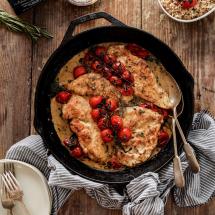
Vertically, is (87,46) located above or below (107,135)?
above

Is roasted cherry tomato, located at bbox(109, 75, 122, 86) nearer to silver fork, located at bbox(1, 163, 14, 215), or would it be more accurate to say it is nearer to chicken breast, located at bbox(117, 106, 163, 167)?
chicken breast, located at bbox(117, 106, 163, 167)

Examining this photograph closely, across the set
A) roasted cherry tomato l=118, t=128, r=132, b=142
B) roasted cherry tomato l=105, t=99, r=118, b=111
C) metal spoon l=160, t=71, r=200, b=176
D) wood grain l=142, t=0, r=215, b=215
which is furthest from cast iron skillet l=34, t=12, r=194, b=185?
roasted cherry tomato l=105, t=99, r=118, b=111

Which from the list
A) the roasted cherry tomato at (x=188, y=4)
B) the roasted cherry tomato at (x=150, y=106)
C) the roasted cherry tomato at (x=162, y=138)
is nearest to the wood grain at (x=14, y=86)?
the roasted cherry tomato at (x=150, y=106)

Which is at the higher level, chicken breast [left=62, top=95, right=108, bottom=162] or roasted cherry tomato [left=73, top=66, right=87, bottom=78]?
roasted cherry tomato [left=73, top=66, right=87, bottom=78]

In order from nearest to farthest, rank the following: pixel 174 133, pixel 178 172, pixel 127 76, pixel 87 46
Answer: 1. pixel 178 172
2. pixel 174 133
3. pixel 127 76
4. pixel 87 46

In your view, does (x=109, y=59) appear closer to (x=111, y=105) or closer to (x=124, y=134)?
(x=111, y=105)

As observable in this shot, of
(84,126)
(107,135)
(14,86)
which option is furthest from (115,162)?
(14,86)
